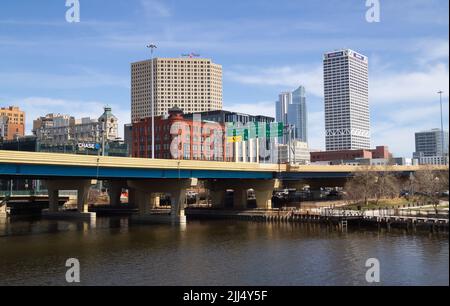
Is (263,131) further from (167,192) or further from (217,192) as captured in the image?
(167,192)

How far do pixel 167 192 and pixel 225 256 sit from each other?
146ft

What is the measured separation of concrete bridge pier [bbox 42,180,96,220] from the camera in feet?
329

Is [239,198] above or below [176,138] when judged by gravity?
below

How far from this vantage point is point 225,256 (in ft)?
166

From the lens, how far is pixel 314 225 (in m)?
81.7

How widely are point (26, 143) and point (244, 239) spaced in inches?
4434

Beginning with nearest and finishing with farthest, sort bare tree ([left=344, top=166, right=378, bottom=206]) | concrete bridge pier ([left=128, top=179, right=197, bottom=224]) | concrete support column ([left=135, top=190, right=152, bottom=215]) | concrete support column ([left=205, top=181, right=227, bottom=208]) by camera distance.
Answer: concrete bridge pier ([left=128, top=179, right=197, bottom=224]), concrete support column ([left=135, top=190, right=152, bottom=215]), bare tree ([left=344, top=166, right=378, bottom=206]), concrete support column ([left=205, top=181, right=227, bottom=208])

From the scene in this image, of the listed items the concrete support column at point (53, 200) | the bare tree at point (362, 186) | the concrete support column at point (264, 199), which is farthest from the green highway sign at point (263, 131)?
the concrete support column at point (53, 200)

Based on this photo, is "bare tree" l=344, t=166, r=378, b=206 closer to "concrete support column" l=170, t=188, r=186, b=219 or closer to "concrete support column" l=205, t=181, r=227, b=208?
"concrete support column" l=205, t=181, r=227, b=208

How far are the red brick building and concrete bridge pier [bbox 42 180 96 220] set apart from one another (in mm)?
73415

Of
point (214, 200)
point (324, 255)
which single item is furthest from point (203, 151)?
point (324, 255)

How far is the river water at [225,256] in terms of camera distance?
1542 inches

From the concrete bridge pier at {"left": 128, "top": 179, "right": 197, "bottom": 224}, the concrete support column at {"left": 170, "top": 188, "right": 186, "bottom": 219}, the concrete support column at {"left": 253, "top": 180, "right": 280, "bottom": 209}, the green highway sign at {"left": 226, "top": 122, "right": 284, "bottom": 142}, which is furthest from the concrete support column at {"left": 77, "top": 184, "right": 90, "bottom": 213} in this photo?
the green highway sign at {"left": 226, "top": 122, "right": 284, "bottom": 142}

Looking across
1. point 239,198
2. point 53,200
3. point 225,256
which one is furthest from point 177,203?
point 225,256
